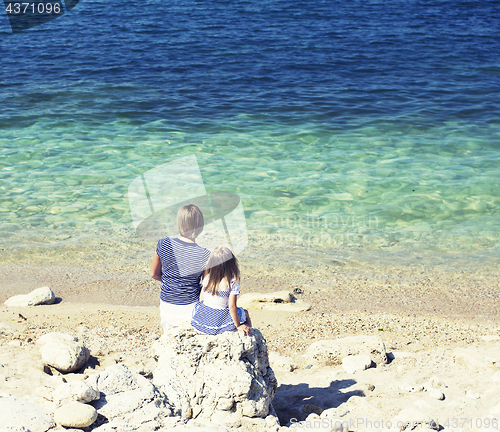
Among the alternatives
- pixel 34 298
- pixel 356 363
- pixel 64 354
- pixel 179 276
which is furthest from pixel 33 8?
pixel 356 363

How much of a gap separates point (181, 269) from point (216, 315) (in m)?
0.47

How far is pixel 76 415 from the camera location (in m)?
3.10

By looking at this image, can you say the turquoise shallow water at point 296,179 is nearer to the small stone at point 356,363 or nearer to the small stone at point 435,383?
the small stone at point 356,363

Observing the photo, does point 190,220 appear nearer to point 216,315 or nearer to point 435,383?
point 216,315

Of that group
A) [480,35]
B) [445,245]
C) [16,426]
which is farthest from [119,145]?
[480,35]

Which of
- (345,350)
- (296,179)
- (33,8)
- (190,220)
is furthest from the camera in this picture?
(33,8)

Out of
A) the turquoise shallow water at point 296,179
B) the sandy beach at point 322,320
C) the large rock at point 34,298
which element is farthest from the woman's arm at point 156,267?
the turquoise shallow water at point 296,179

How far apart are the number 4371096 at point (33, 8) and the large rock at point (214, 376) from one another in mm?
28437

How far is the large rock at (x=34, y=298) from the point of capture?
5.82 metres

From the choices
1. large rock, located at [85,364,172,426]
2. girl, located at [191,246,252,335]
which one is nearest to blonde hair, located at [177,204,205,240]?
girl, located at [191,246,252,335]

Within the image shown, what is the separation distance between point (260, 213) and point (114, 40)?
53.7 ft

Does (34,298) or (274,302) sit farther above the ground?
(34,298)

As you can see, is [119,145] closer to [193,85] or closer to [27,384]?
[193,85]

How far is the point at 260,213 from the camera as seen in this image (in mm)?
8906
